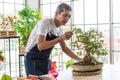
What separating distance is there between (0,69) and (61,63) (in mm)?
1457

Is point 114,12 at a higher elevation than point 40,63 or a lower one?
higher

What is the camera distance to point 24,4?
5742 millimetres

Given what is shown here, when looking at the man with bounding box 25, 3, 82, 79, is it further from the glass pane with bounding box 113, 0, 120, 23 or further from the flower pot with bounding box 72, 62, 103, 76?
the glass pane with bounding box 113, 0, 120, 23

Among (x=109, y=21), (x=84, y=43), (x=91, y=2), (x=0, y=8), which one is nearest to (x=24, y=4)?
(x=0, y=8)

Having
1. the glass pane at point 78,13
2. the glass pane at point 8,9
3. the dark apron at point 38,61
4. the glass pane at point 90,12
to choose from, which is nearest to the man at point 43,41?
the dark apron at point 38,61

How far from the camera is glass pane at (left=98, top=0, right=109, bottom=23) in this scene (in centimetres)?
445

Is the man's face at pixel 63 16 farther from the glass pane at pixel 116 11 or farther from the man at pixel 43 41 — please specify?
the glass pane at pixel 116 11

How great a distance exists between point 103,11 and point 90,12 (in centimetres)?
32

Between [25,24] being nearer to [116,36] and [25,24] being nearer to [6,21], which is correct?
[6,21]

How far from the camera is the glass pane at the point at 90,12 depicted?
Answer: 4.63 metres

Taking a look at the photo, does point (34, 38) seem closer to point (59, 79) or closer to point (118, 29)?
point (59, 79)

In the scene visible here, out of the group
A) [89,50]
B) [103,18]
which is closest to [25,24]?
[103,18]

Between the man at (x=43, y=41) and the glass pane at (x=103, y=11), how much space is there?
103 inches

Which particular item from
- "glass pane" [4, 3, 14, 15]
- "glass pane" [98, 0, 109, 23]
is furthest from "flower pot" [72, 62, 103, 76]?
"glass pane" [4, 3, 14, 15]
